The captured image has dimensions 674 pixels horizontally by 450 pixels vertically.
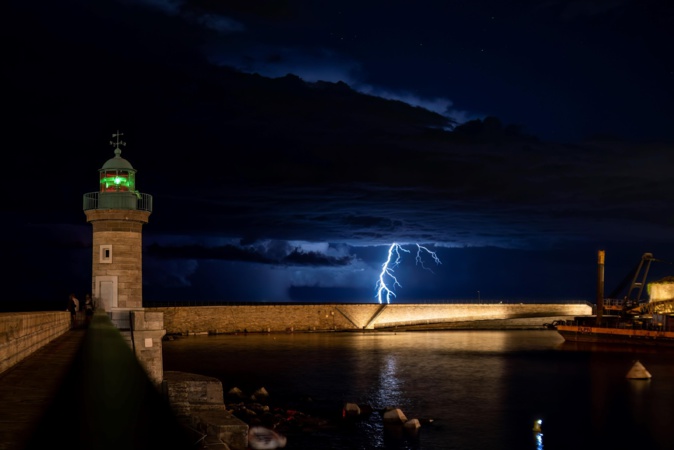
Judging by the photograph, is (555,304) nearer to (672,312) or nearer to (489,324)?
(489,324)

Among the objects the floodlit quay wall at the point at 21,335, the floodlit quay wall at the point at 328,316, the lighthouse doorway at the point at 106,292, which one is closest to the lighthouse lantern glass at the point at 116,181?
the lighthouse doorway at the point at 106,292

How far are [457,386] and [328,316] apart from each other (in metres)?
36.0

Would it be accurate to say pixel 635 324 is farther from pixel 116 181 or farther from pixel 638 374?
pixel 116 181

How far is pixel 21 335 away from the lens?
12.5 metres

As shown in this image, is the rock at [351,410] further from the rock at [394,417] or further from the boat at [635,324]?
the boat at [635,324]

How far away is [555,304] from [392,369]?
6486cm

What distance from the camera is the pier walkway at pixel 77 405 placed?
21.2 feet

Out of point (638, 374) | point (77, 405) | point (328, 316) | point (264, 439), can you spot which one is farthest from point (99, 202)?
point (328, 316)

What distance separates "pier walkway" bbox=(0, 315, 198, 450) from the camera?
6461 millimetres

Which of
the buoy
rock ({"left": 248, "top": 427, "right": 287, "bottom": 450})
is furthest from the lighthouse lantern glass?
the buoy

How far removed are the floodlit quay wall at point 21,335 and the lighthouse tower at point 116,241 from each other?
5.05 m

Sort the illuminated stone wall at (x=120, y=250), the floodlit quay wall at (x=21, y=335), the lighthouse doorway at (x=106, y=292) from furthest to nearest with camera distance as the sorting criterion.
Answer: the illuminated stone wall at (x=120, y=250) < the lighthouse doorway at (x=106, y=292) < the floodlit quay wall at (x=21, y=335)

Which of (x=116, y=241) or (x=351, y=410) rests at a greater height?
(x=116, y=241)

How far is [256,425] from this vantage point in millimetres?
23094
